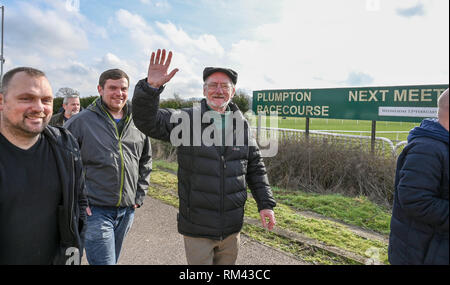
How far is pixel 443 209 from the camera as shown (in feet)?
5.32

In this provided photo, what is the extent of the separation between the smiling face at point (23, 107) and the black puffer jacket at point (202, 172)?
0.66 meters

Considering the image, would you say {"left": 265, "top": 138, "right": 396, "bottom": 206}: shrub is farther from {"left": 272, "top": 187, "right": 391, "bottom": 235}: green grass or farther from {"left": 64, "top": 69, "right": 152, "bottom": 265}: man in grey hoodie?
{"left": 64, "top": 69, "right": 152, "bottom": 265}: man in grey hoodie

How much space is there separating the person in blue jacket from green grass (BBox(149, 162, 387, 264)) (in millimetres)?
1879

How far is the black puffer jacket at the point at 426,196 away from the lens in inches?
65.1

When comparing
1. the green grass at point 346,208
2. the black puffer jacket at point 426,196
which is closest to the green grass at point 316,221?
the green grass at point 346,208

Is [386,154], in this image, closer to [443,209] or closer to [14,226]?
[443,209]

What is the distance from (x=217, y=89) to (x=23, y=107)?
136 centimetres

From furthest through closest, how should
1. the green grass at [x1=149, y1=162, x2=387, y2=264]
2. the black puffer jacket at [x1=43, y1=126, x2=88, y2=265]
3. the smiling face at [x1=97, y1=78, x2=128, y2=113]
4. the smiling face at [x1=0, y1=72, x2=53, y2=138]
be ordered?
the green grass at [x1=149, y1=162, x2=387, y2=264] → the smiling face at [x1=97, y1=78, x2=128, y2=113] → the black puffer jacket at [x1=43, y1=126, x2=88, y2=265] → the smiling face at [x1=0, y1=72, x2=53, y2=138]

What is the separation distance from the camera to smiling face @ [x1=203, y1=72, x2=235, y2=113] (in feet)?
8.39

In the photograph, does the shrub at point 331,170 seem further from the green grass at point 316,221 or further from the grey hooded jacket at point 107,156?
the grey hooded jacket at point 107,156

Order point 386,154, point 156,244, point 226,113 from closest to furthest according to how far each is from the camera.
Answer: point 226,113 < point 156,244 < point 386,154

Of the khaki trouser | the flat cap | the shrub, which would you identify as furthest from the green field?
the khaki trouser
